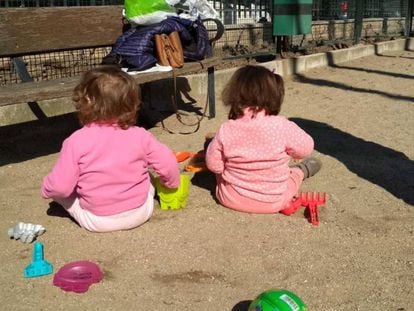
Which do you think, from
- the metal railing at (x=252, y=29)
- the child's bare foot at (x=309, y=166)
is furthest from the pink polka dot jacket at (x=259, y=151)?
the metal railing at (x=252, y=29)

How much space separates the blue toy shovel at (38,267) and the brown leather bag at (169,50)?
2.70 m

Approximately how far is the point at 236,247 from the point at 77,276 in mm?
890

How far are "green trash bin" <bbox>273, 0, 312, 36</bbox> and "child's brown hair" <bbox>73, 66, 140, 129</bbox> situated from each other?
18.8 feet

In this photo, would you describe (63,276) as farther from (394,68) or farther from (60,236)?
(394,68)

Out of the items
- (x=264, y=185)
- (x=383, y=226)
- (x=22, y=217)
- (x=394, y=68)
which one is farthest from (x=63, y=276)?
(x=394, y=68)

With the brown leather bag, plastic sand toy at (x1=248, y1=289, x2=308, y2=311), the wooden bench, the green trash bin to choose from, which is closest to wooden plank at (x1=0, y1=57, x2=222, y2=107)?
the wooden bench

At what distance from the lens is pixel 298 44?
10688mm

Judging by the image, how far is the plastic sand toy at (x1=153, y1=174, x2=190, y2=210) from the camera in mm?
3646

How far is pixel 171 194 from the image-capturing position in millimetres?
3658

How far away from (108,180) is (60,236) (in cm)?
48

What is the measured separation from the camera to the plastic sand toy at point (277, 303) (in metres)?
2.10

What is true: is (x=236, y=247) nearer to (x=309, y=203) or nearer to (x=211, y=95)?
(x=309, y=203)

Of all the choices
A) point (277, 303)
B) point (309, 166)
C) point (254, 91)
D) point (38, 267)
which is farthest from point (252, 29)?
point (277, 303)

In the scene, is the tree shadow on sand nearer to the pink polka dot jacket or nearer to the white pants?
the pink polka dot jacket
